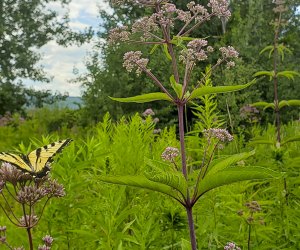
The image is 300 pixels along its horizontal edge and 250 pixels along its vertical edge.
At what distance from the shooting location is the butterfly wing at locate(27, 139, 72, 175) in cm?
249

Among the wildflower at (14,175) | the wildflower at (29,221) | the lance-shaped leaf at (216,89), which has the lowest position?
the wildflower at (29,221)

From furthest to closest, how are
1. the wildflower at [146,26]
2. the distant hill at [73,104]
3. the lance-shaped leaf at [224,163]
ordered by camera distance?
the distant hill at [73,104]
the wildflower at [146,26]
the lance-shaped leaf at [224,163]

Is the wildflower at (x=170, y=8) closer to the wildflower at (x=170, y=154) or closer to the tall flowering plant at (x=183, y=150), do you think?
the tall flowering plant at (x=183, y=150)

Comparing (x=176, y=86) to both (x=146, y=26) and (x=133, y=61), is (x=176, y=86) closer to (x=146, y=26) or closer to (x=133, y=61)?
(x=133, y=61)

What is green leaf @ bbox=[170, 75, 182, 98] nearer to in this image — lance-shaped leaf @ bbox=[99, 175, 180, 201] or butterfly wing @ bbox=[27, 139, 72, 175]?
lance-shaped leaf @ bbox=[99, 175, 180, 201]

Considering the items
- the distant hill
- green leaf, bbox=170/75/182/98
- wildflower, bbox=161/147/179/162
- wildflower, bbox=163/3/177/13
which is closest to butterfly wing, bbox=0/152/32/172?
Answer: wildflower, bbox=161/147/179/162

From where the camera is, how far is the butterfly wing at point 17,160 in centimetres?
244

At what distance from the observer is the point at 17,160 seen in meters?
2.54

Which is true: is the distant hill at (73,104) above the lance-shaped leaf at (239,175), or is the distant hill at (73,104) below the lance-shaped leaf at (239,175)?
below

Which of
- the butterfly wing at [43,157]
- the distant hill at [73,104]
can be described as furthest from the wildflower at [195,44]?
the distant hill at [73,104]

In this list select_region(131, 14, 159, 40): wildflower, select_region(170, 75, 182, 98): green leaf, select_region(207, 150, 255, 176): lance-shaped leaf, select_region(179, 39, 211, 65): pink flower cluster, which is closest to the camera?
select_region(207, 150, 255, 176): lance-shaped leaf

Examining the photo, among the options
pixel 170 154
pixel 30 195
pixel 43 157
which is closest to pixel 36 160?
pixel 43 157

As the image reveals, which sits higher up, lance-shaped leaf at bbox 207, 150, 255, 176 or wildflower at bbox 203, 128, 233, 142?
wildflower at bbox 203, 128, 233, 142

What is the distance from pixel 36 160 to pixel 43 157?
0.33 ft
